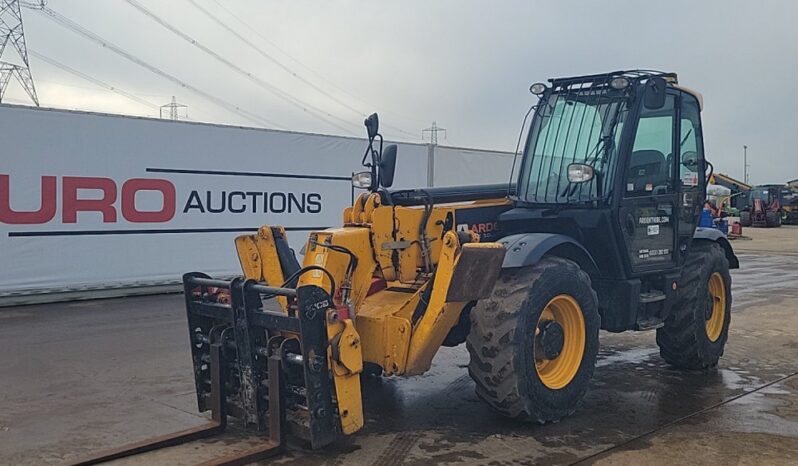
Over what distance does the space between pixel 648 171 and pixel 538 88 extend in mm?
1173

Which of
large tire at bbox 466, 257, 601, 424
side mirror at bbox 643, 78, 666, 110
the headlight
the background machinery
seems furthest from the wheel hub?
the background machinery

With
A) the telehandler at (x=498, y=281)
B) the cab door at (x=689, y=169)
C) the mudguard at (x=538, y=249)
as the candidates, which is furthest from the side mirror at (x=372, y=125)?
the cab door at (x=689, y=169)

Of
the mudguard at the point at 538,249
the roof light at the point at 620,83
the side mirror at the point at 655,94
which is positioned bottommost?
the mudguard at the point at 538,249

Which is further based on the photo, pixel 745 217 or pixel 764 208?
pixel 745 217

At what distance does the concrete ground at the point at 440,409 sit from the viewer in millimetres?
4824

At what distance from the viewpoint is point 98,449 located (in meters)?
4.90

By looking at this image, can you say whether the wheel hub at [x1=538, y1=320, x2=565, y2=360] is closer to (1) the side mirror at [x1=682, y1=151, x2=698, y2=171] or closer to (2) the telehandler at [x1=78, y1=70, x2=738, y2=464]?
(2) the telehandler at [x1=78, y1=70, x2=738, y2=464]

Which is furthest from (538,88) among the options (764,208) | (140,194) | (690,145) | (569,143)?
(764,208)

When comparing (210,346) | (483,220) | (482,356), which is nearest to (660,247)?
(483,220)

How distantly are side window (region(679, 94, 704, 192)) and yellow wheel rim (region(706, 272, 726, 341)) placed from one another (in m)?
1.11

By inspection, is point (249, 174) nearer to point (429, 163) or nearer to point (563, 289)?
point (429, 163)

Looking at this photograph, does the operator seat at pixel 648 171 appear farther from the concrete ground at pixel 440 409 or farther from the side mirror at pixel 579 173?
the concrete ground at pixel 440 409

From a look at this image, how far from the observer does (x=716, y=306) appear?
7.56 metres

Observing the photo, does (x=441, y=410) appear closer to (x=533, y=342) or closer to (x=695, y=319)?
(x=533, y=342)
